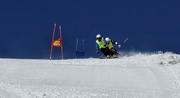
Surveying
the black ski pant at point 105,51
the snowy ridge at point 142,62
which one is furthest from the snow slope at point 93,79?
the black ski pant at point 105,51

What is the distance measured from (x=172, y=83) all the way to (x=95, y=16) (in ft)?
45.8

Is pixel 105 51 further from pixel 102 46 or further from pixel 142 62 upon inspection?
pixel 142 62

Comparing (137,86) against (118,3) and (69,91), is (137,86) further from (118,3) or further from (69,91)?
(118,3)

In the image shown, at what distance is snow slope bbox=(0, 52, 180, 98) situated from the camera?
9.78 m

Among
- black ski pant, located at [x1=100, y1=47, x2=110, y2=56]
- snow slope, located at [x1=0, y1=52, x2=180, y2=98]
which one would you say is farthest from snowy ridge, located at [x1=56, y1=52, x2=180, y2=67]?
black ski pant, located at [x1=100, y1=47, x2=110, y2=56]

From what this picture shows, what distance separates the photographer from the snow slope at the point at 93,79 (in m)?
9.78

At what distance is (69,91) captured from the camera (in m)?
9.90

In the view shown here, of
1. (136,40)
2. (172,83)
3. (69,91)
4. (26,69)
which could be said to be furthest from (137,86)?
(136,40)

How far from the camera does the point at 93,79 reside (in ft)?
37.1

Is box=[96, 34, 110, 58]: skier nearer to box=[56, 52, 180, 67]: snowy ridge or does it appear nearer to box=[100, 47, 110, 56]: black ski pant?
box=[100, 47, 110, 56]: black ski pant

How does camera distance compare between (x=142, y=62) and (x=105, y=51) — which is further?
(x=105, y=51)

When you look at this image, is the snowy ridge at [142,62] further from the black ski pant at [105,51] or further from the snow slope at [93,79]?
the black ski pant at [105,51]

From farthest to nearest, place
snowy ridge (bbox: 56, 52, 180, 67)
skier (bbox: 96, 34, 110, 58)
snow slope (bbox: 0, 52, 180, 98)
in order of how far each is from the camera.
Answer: skier (bbox: 96, 34, 110, 58) → snowy ridge (bbox: 56, 52, 180, 67) → snow slope (bbox: 0, 52, 180, 98)

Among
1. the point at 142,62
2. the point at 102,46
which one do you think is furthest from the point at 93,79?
the point at 102,46
